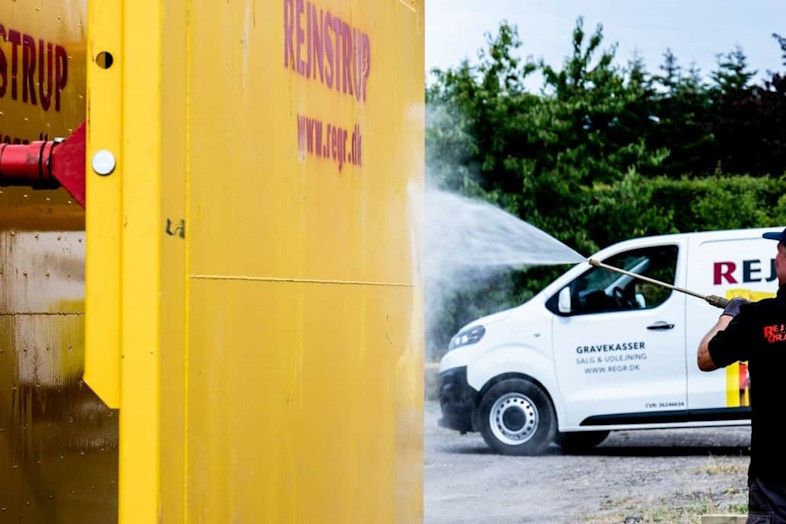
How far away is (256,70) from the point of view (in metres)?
2.88

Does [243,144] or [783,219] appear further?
[783,219]

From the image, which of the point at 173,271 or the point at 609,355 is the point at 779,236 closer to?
the point at 173,271

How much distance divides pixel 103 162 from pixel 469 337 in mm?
10739

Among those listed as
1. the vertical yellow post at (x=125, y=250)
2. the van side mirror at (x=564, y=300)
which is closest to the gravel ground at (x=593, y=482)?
the van side mirror at (x=564, y=300)

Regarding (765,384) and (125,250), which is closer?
(125,250)

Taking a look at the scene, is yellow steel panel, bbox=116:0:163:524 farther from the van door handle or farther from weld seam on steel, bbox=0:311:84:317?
the van door handle

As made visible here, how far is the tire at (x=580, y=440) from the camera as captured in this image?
12.8 meters

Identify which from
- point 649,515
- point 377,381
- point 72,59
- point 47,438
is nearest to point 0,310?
point 47,438

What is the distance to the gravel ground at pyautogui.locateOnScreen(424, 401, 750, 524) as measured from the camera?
9.00 m

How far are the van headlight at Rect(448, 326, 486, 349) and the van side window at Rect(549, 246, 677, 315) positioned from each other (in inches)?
41.1

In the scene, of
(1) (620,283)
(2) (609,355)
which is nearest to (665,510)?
(2) (609,355)

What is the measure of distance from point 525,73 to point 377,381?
18653 mm

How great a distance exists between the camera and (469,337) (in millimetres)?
12906

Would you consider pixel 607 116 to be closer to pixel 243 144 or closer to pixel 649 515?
pixel 649 515
